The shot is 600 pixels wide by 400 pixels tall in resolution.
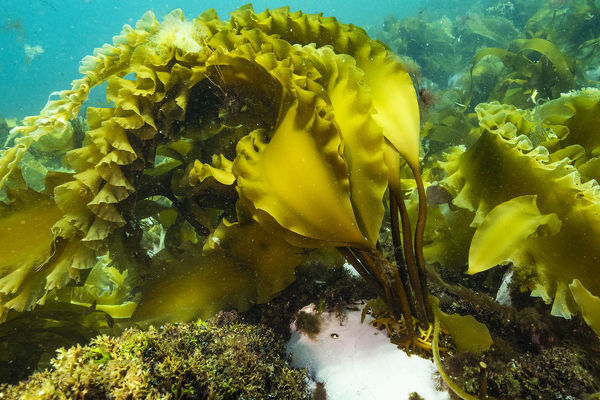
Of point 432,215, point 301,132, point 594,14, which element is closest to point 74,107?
point 301,132

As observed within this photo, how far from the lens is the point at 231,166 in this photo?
114 centimetres

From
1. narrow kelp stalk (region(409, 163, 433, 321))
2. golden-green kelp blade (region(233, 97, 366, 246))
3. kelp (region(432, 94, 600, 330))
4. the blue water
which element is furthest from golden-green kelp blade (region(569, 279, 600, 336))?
the blue water

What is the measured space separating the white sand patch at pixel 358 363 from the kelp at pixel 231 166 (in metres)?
0.15

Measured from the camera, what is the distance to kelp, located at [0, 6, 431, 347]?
0.99 m

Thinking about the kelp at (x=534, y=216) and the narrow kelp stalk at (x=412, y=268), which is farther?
the narrow kelp stalk at (x=412, y=268)

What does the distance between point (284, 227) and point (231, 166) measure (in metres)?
0.32

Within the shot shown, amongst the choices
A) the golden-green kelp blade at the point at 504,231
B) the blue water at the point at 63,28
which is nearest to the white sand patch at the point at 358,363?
the golden-green kelp blade at the point at 504,231

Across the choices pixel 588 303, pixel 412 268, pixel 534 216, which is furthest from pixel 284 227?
pixel 588 303

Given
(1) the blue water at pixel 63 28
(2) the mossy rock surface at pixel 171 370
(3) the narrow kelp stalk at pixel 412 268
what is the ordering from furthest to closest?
(1) the blue water at pixel 63 28, (3) the narrow kelp stalk at pixel 412 268, (2) the mossy rock surface at pixel 171 370

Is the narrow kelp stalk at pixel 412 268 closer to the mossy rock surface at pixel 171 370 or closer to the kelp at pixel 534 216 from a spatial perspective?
the kelp at pixel 534 216

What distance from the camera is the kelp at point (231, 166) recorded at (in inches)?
38.9

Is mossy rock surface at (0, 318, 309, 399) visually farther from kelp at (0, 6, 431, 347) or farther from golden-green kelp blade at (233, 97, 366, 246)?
golden-green kelp blade at (233, 97, 366, 246)

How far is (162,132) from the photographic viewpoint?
1329mm

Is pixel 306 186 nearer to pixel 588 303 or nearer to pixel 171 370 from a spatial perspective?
pixel 171 370
